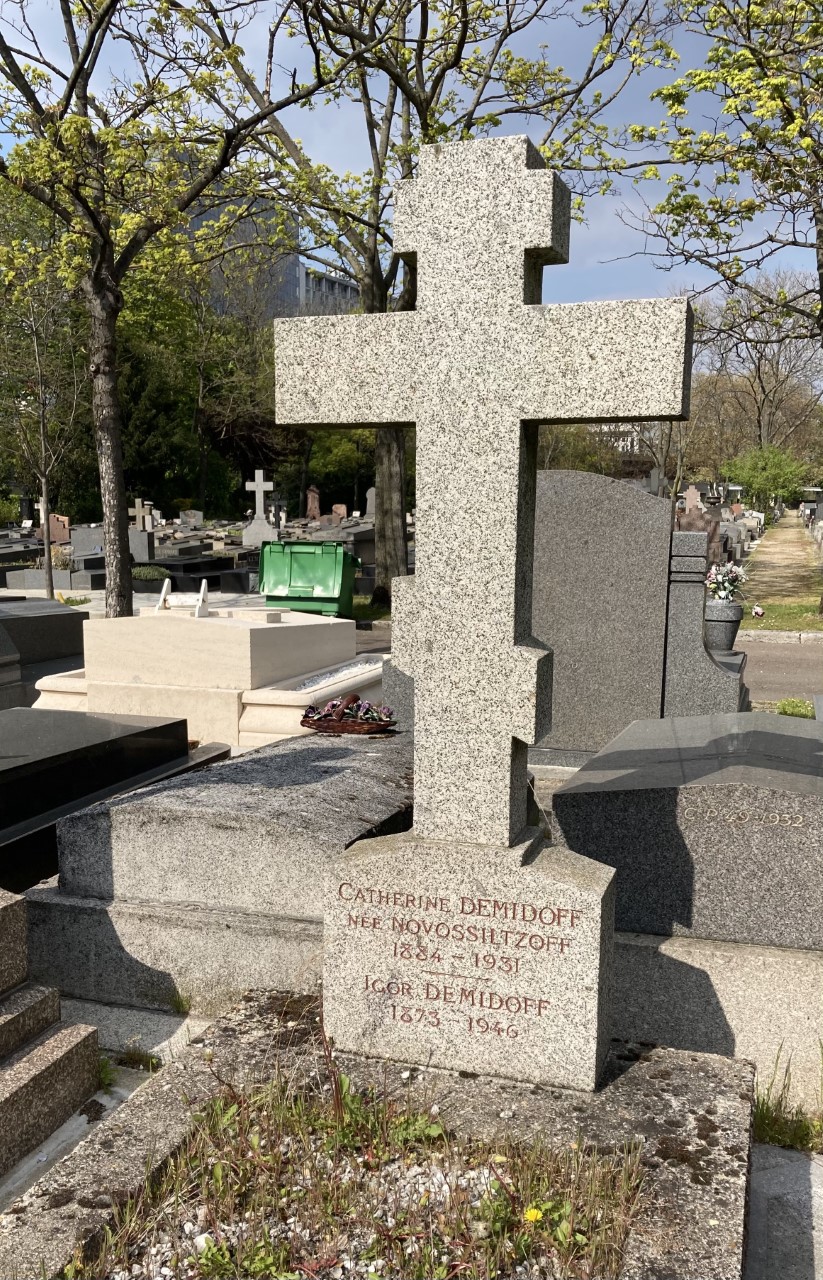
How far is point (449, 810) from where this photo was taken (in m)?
3.17

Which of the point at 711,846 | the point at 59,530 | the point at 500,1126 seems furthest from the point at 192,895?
the point at 59,530

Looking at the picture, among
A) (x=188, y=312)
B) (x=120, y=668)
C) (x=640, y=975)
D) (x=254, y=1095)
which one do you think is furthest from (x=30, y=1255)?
(x=188, y=312)

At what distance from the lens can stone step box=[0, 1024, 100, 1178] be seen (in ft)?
10.2

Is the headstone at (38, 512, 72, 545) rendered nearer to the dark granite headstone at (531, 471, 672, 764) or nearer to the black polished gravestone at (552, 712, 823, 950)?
the dark granite headstone at (531, 471, 672, 764)

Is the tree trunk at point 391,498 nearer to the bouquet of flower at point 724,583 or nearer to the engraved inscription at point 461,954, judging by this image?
the bouquet of flower at point 724,583

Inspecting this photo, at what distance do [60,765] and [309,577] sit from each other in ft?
36.5

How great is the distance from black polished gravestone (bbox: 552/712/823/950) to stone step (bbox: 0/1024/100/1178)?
1.85 m

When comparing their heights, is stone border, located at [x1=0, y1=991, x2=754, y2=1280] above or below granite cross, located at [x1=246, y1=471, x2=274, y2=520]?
below

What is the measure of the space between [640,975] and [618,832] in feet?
1.63

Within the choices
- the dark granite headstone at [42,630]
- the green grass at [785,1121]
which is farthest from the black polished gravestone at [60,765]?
the dark granite headstone at [42,630]

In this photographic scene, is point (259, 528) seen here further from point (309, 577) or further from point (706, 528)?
point (706, 528)

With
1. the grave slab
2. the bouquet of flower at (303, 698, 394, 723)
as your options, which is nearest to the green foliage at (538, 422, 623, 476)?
Result: the bouquet of flower at (303, 698, 394, 723)

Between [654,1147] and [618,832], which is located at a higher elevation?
[618,832]

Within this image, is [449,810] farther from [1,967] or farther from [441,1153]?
[1,967]
